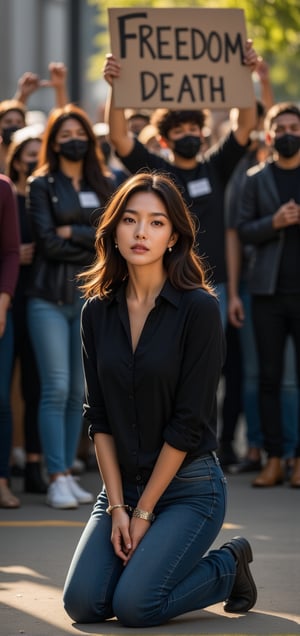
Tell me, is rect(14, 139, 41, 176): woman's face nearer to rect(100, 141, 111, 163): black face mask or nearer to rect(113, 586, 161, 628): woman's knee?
rect(100, 141, 111, 163): black face mask

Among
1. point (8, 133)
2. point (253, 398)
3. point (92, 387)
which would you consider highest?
point (8, 133)

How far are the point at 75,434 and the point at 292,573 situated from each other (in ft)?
8.02

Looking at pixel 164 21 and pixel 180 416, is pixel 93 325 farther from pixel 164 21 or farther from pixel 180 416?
pixel 164 21

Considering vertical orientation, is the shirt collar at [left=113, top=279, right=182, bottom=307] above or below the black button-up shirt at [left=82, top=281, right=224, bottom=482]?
above

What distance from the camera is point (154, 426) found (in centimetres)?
588

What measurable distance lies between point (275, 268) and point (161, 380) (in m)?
3.24

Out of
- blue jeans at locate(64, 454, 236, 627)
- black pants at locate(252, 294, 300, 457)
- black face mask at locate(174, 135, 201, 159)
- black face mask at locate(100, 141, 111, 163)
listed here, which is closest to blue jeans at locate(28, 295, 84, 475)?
black face mask at locate(174, 135, 201, 159)

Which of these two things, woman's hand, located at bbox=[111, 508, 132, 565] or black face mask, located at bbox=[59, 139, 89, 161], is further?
black face mask, located at bbox=[59, 139, 89, 161]

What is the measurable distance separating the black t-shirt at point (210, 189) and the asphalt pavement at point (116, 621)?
4.70 ft

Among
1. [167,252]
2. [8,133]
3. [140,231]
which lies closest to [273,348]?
[8,133]

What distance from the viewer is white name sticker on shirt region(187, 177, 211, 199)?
28.8 ft

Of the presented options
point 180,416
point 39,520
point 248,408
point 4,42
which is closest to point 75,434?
point 39,520

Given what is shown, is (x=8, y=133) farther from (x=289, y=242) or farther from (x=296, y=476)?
(x=296, y=476)

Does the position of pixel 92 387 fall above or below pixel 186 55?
below
